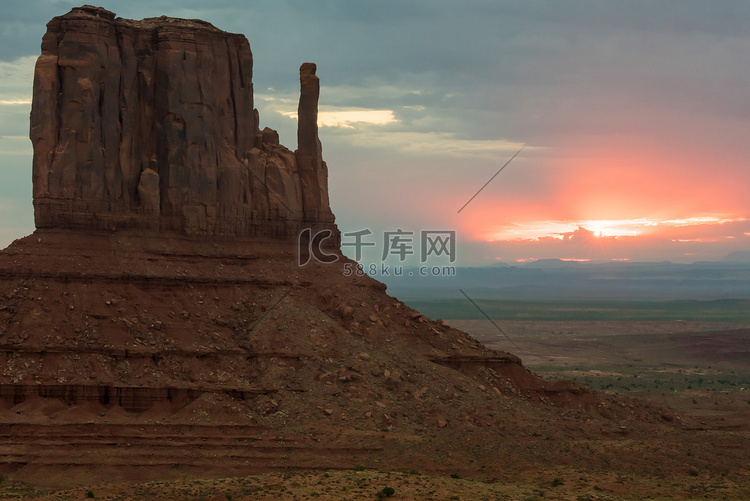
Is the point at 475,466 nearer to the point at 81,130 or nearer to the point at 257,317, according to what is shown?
the point at 257,317

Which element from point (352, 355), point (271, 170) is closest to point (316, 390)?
point (352, 355)

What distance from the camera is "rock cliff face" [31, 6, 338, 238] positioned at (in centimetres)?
7281

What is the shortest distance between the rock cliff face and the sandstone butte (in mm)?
124

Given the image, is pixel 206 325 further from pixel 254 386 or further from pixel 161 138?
pixel 161 138

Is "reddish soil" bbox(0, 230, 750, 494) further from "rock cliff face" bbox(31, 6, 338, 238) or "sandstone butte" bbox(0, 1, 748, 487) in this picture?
"rock cliff face" bbox(31, 6, 338, 238)

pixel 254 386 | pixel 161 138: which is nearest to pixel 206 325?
pixel 254 386

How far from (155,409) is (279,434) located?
7.10m

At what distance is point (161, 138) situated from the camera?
251 ft

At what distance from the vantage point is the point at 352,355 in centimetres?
6981

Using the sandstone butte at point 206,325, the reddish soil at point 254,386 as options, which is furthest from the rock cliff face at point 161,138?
the reddish soil at point 254,386

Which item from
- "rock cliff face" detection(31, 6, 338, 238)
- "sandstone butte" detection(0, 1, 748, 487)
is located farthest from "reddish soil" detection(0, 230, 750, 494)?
"rock cliff face" detection(31, 6, 338, 238)

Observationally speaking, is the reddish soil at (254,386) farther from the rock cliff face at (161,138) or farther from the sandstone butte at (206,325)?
the rock cliff face at (161,138)

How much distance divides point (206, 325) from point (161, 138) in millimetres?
13685

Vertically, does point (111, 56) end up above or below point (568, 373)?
above
